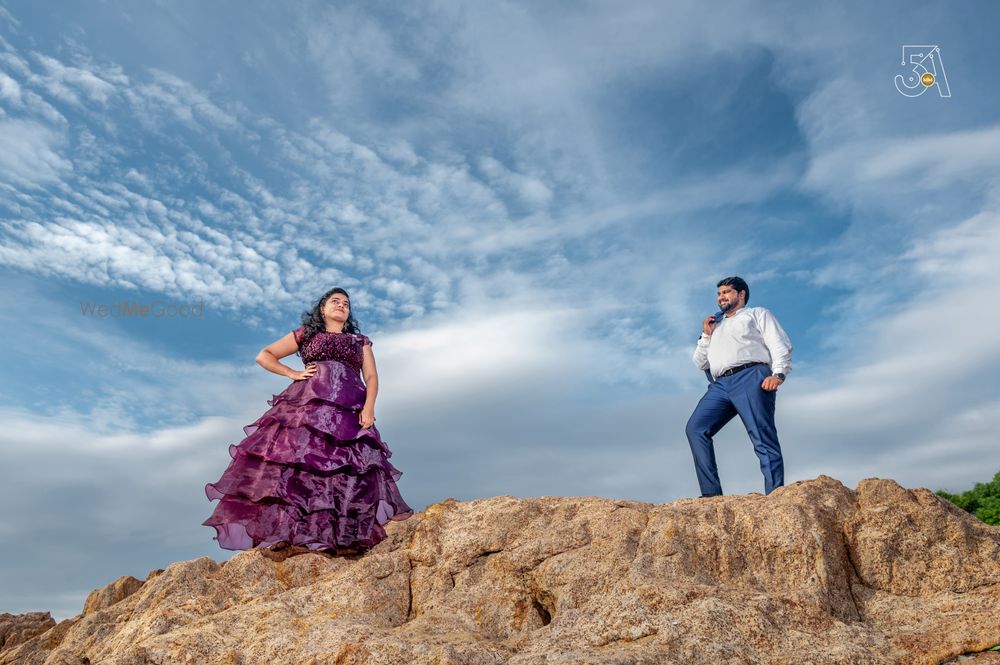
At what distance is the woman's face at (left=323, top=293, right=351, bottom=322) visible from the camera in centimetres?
1102

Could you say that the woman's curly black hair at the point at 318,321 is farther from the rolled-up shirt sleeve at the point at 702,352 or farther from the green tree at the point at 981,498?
the green tree at the point at 981,498

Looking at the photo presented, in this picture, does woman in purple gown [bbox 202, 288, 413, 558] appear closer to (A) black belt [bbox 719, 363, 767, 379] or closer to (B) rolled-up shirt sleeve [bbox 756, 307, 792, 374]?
(A) black belt [bbox 719, 363, 767, 379]

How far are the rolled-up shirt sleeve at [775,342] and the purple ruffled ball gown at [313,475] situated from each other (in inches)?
199

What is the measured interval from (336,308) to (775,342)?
19.2 feet

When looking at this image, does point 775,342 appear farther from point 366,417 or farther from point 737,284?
point 366,417

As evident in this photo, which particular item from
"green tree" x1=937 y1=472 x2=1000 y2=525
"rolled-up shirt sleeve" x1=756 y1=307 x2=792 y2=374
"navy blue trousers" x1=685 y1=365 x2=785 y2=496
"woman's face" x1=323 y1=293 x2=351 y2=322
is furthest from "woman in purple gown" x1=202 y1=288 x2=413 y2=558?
"green tree" x1=937 y1=472 x2=1000 y2=525

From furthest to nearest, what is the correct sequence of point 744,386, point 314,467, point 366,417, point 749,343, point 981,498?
point 981,498
point 749,343
point 744,386
point 366,417
point 314,467

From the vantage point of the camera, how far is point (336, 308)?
11.0 metres

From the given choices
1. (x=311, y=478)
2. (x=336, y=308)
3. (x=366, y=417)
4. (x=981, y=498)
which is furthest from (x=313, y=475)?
(x=981, y=498)

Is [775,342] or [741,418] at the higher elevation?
[775,342]

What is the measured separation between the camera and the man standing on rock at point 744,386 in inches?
404

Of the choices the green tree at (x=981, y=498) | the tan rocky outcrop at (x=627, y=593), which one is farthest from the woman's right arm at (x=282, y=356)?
the green tree at (x=981, y=498)

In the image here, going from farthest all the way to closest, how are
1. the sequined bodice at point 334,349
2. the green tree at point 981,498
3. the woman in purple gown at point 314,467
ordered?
the green tree at point 981,498 < the sequined bodice at point 334,349 < the woman in purple gown at point 314,467

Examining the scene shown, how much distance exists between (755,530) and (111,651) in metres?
6.04
